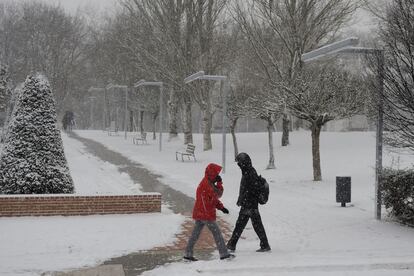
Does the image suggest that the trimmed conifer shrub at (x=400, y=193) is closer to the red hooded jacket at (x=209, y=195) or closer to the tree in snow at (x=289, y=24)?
the red hooded jacket at (x=209, y=195)

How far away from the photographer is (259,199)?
9.07 m

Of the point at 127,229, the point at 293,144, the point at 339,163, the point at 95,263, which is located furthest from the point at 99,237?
the point at 293,144

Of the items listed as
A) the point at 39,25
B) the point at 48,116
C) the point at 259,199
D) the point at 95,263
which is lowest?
the point at 95,263

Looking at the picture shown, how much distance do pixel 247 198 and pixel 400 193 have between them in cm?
400

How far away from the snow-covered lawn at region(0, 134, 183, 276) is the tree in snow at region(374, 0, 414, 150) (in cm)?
496

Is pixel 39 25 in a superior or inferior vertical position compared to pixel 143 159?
superior

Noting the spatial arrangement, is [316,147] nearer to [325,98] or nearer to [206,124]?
[325,98]

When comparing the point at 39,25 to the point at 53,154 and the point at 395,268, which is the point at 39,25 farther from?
the point at 395,268

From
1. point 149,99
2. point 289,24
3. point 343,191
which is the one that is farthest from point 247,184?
point 149,99

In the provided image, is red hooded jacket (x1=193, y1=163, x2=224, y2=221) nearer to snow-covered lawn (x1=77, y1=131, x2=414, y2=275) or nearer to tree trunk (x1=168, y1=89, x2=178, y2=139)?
snow-covered lawn (x1=77, y1=131, x2=414, y2=275)

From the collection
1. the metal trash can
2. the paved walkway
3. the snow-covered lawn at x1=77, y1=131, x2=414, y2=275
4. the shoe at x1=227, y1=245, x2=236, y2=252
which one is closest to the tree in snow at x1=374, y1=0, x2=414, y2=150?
the snow-covered lawn at x1=77, y1=131, x2=414, y2=275

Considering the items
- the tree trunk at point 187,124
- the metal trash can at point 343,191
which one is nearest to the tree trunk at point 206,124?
the tree trunk at point 187,124

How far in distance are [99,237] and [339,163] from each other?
16.3 meters

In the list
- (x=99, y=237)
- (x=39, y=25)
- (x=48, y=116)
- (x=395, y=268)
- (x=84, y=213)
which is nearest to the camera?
(x=395, y=268)
